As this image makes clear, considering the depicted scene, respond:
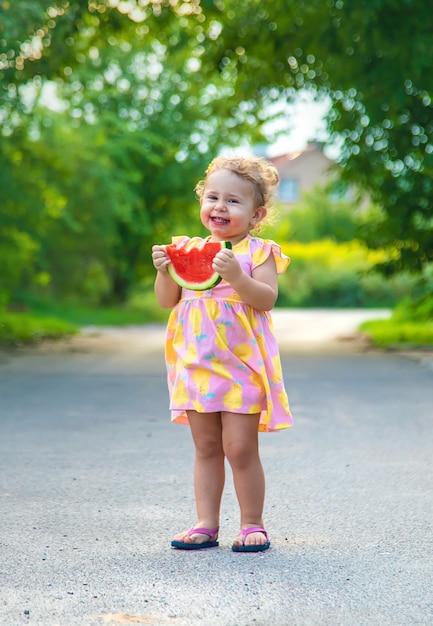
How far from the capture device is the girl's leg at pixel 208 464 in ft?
14.6

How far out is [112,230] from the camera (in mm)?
28469

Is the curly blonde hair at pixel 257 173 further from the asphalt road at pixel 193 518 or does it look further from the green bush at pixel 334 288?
the green bush at pixel 334 288

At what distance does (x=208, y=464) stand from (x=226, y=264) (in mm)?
887

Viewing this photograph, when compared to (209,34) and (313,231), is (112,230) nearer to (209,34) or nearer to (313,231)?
(209,34)

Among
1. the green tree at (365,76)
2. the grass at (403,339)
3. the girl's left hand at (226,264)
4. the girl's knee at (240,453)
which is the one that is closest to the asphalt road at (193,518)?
the girl's knee at (240,453)

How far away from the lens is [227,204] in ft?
14.6

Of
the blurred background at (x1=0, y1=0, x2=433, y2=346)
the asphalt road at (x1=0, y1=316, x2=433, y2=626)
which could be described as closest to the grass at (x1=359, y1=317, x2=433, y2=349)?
the blurred background at (x1=0, y1=0, x2=433, y2=346)

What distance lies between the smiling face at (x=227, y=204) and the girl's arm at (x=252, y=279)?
0.65 ft

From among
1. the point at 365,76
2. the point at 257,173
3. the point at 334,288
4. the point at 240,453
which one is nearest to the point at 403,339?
the point at 365,76

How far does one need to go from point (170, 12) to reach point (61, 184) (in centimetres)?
1164

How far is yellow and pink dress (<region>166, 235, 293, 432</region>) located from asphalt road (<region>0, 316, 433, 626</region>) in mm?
595

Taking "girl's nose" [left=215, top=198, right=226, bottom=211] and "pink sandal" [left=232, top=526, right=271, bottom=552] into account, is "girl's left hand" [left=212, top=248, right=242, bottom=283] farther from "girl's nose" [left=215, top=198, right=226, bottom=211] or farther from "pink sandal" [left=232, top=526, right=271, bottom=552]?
"pink sandal" [left=232, top=526, right=271, bottom=552]

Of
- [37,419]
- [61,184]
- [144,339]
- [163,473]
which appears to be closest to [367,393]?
[37,419]

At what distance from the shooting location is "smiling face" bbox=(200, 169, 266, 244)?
4.44m
